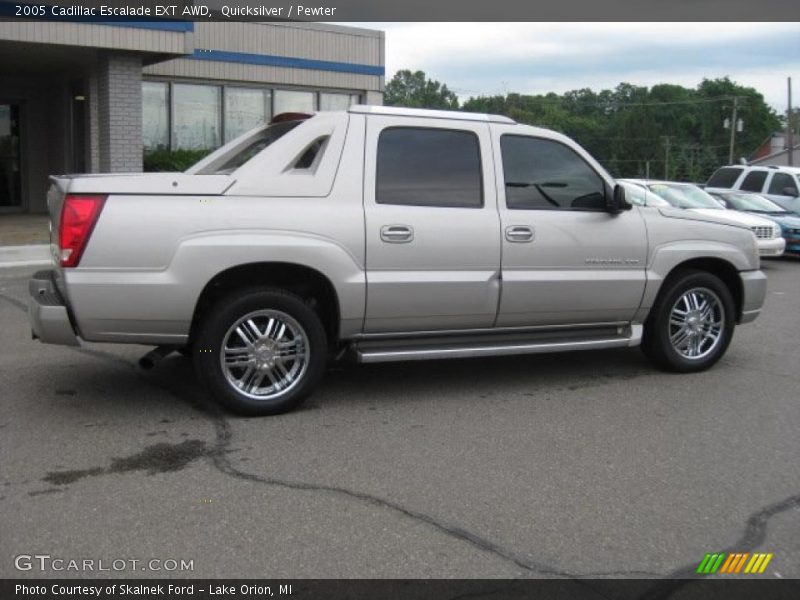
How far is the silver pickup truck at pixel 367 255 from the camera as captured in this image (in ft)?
17.0

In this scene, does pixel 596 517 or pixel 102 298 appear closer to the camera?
pixel 596 517

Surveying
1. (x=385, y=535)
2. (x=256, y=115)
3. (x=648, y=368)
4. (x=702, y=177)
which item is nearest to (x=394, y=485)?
(x=385, y=535)

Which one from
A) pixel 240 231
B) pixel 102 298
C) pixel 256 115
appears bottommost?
pixel 102 298

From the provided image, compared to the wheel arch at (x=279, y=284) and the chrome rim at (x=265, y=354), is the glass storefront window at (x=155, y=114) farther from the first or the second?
the chrome rim at (x=265, y=354)

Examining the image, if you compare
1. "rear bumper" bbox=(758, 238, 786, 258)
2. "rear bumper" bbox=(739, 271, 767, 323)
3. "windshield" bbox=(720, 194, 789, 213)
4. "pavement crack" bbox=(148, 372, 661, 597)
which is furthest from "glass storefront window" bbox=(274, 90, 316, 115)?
"pavement crack" bbox=(148, 372, 661, 597)

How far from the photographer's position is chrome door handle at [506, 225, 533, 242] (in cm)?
606

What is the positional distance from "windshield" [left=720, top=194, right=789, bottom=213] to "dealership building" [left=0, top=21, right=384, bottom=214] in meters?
9.30

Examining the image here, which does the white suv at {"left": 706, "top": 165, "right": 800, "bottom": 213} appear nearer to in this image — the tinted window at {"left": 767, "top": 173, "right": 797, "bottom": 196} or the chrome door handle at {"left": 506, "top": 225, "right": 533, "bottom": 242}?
the tinted window at {"left": 767, "top": 173, "right": 797, "bottom": 196}

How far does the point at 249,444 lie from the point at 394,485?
1.05m

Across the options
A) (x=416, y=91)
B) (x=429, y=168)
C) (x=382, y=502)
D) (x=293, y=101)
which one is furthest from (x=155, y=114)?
(x=416, y=91)

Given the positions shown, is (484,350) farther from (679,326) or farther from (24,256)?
(24,256)

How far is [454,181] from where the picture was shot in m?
6.07

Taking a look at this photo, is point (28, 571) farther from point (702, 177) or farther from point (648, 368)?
point (702, 177)

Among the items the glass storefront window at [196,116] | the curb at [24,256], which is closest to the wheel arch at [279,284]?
the curb at [24,256]
